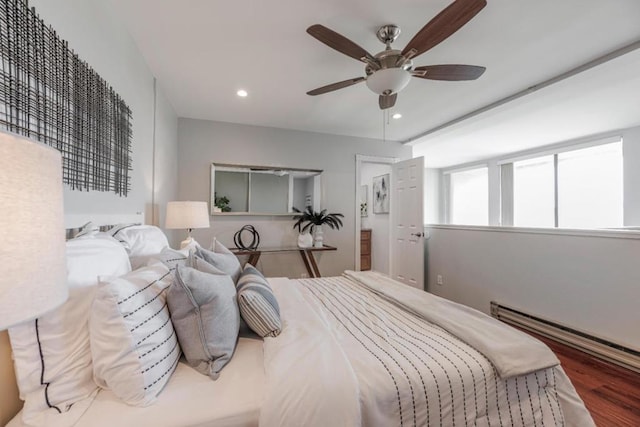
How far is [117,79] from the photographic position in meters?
1.68

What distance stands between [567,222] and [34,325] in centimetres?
638

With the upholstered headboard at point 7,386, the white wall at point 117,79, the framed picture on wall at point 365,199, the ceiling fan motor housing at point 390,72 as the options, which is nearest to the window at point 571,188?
the framed picture on wall at point 365,199

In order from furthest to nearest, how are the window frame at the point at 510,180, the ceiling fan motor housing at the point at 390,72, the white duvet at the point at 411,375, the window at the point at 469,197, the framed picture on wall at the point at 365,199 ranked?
the window at the point at 469,197, the framed picture on wall at the point at 365,199, the window frame at the point at 510,180, the ceiling fan motor housing at the point at 390,72, the white duvet at the point at 411,375

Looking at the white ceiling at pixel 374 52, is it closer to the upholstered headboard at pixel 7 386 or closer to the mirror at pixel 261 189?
the mirror at pixel 261 189

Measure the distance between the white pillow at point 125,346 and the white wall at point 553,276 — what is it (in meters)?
3.12

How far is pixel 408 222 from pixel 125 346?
12.0ft

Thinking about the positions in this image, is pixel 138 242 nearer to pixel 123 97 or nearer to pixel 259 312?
pixel 259 312

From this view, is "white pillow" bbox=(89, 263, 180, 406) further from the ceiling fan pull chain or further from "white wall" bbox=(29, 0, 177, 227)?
the ceiling fan pull chain

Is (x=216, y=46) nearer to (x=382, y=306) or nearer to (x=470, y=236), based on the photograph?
(x=382, y=306)

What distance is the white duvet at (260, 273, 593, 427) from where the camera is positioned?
86 cm

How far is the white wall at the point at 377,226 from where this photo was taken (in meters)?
4.84

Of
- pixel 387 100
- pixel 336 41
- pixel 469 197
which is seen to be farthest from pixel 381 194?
pixel 336 41

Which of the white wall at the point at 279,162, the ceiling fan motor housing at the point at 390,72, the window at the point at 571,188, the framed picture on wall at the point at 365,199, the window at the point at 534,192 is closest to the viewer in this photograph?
the ceiling fan motor housing at the point at 390,72

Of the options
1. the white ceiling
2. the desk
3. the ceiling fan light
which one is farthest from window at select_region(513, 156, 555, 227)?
the ceiling fan light
